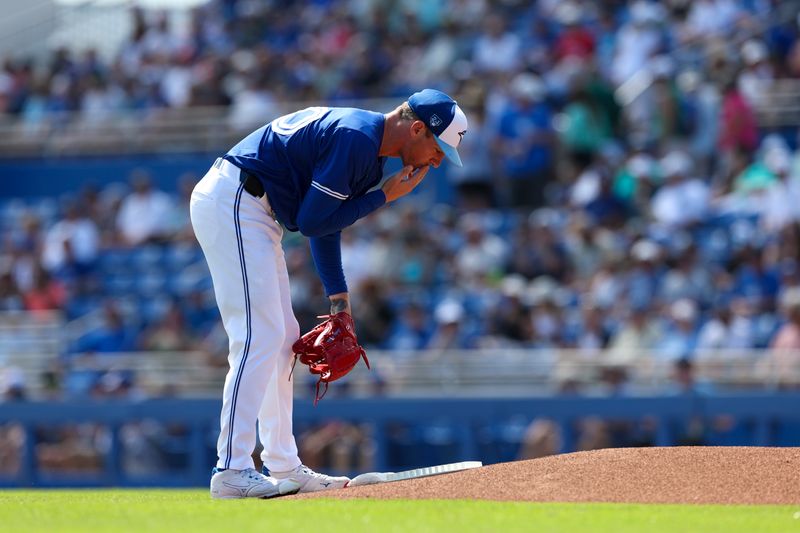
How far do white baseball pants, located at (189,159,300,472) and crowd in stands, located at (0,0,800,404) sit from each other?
6.48 meters

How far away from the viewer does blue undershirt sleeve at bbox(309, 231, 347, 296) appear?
7512mm

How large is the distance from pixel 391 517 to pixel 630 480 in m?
1.52

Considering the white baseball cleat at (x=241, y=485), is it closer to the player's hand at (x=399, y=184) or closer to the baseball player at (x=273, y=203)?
the baseball player at (x=273, y=203)

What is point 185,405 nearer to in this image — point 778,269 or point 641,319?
point 641,319

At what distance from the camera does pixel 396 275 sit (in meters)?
15.2

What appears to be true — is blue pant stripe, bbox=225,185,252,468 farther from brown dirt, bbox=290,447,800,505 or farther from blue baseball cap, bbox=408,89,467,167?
blue baseball cap, bbox=408,89,467,167

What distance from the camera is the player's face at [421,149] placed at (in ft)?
23.4

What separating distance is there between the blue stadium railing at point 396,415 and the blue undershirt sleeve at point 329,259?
5.44 meters

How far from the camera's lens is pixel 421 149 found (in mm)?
7184

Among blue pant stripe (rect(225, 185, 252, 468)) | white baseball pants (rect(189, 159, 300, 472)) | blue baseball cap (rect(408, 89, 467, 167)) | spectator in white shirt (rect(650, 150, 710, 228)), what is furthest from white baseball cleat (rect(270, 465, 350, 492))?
spectator in white shirt (rect(650, 150, 710, 228))

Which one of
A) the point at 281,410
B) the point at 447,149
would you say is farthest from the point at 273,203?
the point at 281,410

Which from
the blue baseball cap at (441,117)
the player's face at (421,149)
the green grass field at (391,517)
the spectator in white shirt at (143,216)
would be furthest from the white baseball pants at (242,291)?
the spectator in white shirt at (143,216)

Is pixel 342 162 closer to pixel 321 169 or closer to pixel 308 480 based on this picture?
pixel 321 169

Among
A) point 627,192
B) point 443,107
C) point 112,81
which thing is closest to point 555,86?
point 627,192
